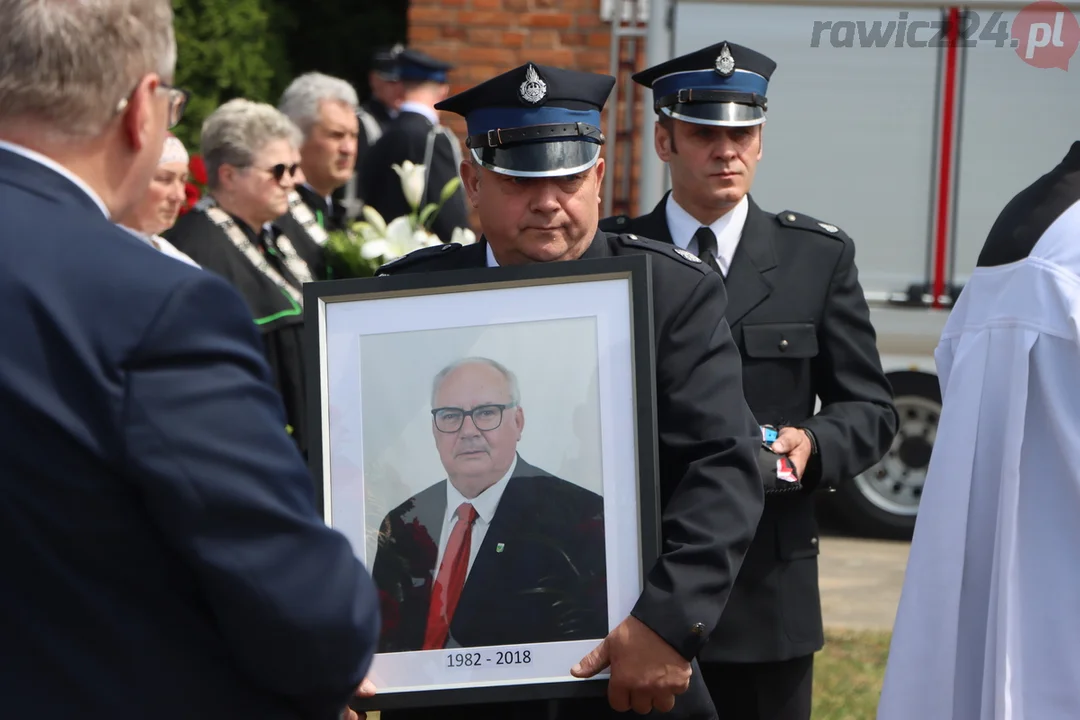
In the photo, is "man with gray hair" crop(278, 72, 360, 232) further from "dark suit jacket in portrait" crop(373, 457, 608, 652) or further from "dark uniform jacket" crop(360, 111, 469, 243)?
"dark suit jacket in portrait" crop(373, 457, 608, 652)

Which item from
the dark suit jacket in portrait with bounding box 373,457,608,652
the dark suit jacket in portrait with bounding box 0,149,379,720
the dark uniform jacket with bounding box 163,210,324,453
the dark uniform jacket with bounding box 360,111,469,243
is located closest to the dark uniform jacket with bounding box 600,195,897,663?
the dark suit jacket in portrait with bounding box 373,457,608,652

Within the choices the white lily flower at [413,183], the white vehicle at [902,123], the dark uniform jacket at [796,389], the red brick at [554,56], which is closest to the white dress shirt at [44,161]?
the dark uniform jacket at [796,389]

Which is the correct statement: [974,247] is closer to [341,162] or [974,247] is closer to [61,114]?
[341,162]

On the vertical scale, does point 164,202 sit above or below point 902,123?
above

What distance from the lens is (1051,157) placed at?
23.4 feet

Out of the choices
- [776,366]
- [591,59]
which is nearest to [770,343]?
[776,366]

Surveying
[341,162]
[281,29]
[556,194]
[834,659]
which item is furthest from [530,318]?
[281,29]

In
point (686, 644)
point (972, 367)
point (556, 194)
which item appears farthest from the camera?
point (972, 367)

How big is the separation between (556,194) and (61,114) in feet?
3.55

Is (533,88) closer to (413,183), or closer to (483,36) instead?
(413,183)

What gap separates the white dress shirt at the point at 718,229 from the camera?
11.1 ft

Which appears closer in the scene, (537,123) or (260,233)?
(537,123)

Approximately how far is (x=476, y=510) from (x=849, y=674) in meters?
3.52

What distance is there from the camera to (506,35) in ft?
28.8
